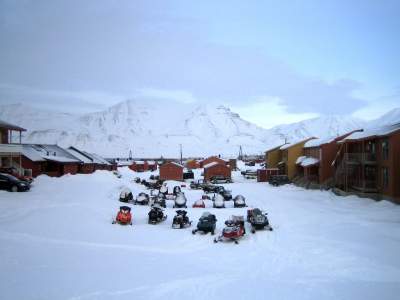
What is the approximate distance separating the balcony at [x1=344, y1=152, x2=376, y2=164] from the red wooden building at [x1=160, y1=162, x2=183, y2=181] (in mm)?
28838

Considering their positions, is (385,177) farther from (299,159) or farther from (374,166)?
(299,159)

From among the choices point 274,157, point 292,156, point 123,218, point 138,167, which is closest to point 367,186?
point 292,156

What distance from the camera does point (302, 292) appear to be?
1037 cm

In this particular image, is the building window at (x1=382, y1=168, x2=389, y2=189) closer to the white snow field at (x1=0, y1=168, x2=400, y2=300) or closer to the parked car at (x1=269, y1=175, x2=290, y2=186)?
the white snow field at (x1=0, y1=168, x2=400, y2=300)

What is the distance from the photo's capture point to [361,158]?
32.1 meters

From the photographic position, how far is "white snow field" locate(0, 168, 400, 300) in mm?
10367

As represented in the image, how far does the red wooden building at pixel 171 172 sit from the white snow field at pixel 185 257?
3160cm

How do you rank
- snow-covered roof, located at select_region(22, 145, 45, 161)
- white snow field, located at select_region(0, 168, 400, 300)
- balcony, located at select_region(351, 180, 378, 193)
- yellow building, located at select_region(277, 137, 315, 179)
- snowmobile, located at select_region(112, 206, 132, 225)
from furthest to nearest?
1. yellow building, located at select_region(277, 137, 315, 179)
2. snow-covered roof, located at select_region(22, 145, 45, 161)
3. balcony, located at select_region(351, 180, 378, 193)
4. snowmobile, located at select_region(112, 206, 132, 225)
5. white snow field, located at select_region(0, 168, 400, 300)

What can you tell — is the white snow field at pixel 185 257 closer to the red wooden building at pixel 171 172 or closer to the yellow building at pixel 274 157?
the red wooden building at pixel 171 172

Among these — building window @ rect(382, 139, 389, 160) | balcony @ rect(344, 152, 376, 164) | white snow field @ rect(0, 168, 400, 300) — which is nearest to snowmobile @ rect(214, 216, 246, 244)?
white snow field @ rect(0, 168, 400, 300)

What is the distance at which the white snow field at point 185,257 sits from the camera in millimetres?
10367

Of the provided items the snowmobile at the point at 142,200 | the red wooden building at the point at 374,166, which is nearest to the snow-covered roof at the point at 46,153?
the snowmobile at the point at 142,200

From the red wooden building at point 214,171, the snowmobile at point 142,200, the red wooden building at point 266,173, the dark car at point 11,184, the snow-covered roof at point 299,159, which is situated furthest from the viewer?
the red wooden building at point 214,171

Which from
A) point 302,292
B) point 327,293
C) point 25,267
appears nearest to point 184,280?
point 302,292
